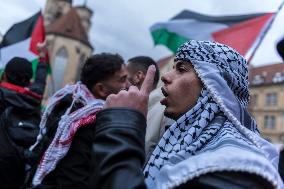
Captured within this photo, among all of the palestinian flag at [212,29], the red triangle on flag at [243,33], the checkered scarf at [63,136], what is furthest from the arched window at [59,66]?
the checkered scarf at [63,136]

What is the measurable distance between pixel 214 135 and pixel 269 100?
55183 millimetres

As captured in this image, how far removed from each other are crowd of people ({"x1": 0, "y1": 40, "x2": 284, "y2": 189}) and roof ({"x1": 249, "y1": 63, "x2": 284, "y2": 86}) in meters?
52.3

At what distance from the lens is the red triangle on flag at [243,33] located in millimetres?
7164

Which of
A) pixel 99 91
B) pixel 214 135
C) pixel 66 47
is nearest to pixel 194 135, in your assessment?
pixel 214 135

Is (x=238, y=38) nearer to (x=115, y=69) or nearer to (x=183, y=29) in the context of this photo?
(x=183, y=29)

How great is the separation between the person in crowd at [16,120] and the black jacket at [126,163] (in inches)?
87.2

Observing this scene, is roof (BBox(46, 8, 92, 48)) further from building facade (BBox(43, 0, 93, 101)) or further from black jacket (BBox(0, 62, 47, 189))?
black jacket (BBox(0, 62, 47, 189))

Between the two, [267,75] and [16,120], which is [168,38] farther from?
[267,75]

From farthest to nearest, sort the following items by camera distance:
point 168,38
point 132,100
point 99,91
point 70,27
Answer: point 70,27 → point 168,38 → point 99,91 → point 132,100

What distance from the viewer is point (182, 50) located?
2.07 meters

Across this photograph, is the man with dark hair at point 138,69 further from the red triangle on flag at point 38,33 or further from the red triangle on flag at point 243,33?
the red triangle on flag at point 38,33

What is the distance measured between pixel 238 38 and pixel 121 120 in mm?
6319

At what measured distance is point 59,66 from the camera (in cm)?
5756

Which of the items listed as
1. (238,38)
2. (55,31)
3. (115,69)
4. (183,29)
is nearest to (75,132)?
(115,69)
